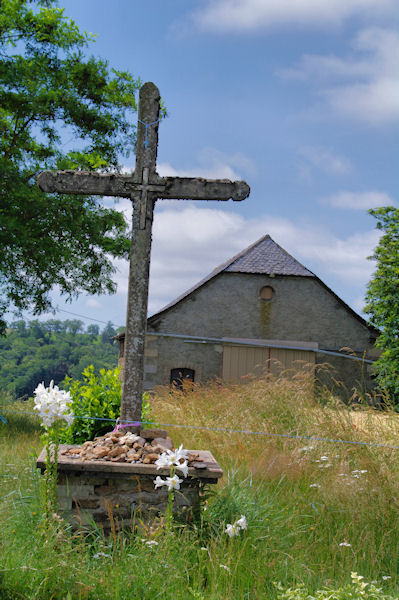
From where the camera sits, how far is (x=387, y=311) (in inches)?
583

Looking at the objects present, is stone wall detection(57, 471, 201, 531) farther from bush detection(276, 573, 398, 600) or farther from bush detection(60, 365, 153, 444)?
bush detection(60, 365, 153, 444)

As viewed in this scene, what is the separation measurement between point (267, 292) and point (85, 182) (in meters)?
12.1

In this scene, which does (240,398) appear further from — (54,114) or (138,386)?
(54,114)

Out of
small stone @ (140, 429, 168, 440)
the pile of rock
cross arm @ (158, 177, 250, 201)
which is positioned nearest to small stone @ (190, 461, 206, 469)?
the pile of rock

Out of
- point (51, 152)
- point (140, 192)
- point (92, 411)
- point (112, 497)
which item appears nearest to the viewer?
point (112, 497)

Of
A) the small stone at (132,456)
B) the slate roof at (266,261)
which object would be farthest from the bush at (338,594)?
the slate roof at (266,261)

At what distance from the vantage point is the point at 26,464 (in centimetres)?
588

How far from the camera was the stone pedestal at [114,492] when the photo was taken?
13.0 feet

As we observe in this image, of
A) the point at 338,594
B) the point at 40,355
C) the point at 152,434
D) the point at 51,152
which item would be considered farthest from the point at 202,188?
the point at 40,355

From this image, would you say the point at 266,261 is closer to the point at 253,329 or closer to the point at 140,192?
the point at 253,329

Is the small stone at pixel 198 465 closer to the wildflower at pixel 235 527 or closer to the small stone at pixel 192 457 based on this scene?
the small stone at pixel 192 457

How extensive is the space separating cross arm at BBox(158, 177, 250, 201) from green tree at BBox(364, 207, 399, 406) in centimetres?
1006

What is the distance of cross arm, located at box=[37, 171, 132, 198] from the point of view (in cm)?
511

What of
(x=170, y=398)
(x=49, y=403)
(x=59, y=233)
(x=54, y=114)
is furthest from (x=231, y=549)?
(x=54, y=114)
